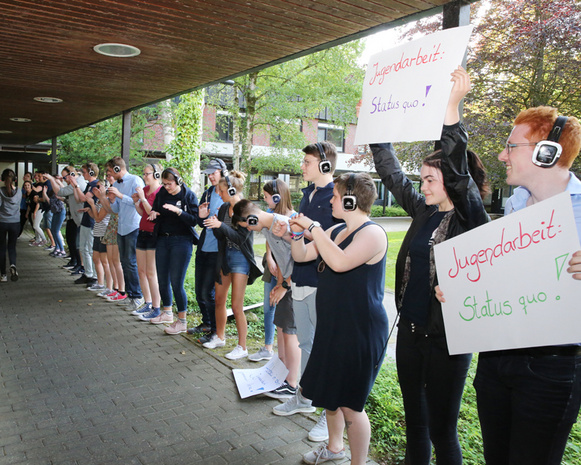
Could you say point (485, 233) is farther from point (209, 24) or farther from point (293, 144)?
point (293, 144)

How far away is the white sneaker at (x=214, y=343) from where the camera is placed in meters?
5.78

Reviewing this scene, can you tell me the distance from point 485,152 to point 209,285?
218 inches

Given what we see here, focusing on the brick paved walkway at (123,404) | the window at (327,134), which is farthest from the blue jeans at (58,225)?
the window at (327,134)

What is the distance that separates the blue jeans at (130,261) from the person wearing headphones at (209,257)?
72.5 inches

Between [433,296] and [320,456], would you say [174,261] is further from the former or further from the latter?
[433,296]

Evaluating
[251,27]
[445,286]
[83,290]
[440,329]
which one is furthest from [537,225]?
[83,290]

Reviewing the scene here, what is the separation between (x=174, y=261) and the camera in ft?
20.5

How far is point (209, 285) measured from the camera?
5.95 metres

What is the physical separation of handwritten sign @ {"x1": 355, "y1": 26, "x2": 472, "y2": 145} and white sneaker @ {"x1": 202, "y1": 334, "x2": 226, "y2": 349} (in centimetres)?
364

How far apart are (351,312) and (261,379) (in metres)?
2.04

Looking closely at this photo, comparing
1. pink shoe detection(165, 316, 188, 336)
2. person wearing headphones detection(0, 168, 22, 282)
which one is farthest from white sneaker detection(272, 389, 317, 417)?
person wearing headphones detection(0, 168, 22, 282)

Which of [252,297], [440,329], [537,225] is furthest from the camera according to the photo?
[252,297]

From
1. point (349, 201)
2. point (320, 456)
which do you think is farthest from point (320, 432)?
point (349, 201)

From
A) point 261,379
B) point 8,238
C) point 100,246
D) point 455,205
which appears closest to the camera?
point 455,205
